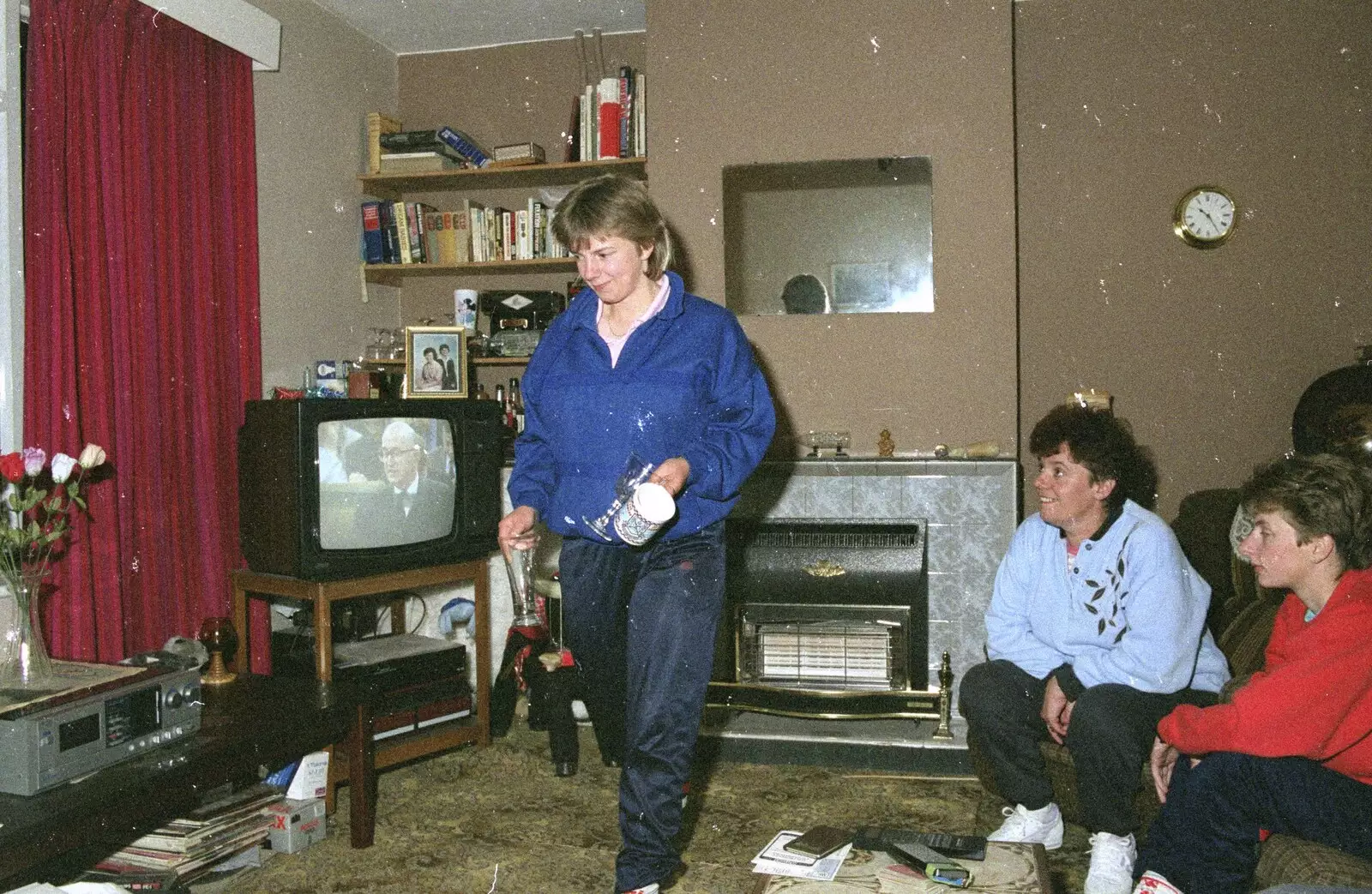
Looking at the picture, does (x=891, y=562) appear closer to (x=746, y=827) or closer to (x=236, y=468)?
(x=746, y=827)

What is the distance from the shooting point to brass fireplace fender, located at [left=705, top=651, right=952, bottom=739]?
3.18 metres

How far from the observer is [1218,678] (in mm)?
2285

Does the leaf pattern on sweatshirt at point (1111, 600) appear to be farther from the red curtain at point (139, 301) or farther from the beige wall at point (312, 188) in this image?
the beige wall at point (312, 188)

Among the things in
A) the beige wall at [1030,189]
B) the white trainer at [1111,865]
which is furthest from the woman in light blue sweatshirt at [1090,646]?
the beige wall at [1030,189]

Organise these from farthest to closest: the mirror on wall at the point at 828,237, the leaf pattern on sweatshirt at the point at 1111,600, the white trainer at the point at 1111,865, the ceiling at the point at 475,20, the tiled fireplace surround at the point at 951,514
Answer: the ceiling at the point at 475,20 < the mirror on wall at the point at 828,237 < the tiled fireplace surround at the point at 951,514 < the leaf pattern on sweatshirt at the point at 1111,600 < the white trainer at the point at 1111,865

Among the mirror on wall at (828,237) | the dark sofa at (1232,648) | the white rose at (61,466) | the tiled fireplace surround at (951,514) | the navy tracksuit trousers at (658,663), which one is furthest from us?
the mirror on wall at (828,237)

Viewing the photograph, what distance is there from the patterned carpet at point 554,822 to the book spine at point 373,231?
5.85ft

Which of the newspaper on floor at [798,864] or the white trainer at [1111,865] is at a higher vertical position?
the newspaper on floor at [798,864]

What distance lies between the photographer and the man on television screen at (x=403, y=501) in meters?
3.05

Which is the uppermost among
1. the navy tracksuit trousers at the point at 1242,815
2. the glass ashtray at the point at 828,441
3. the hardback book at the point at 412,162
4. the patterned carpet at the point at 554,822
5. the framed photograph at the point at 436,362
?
the hardback book at the point at 412,162

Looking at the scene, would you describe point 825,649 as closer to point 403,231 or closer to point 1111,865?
point 1111,865

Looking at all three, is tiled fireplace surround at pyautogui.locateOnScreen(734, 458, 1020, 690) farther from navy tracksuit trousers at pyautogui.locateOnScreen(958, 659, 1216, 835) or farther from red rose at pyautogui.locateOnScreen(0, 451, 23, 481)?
red rose at pyautogui.locateOnScreen(0, 451, 23, 481)

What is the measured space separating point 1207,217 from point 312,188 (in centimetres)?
296

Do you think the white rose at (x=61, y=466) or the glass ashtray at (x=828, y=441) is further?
the glass ashtray at (x=828, y=441)
